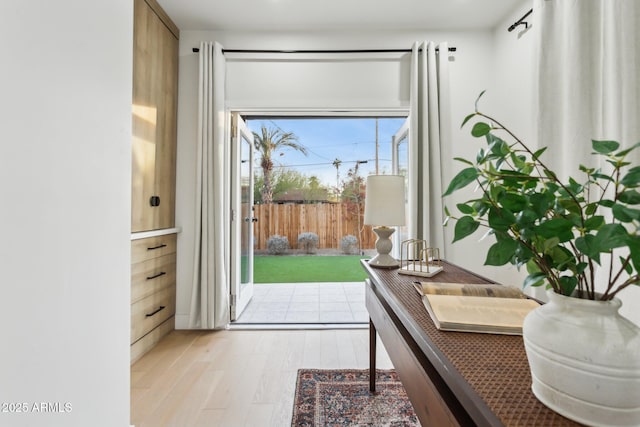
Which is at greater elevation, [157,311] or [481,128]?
[481,128]

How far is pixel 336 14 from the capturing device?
8.54 feet

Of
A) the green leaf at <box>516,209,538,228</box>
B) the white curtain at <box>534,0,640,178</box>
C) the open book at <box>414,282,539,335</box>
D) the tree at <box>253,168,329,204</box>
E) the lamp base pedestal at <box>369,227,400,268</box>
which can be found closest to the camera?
the green leaf at <box>516,209,538,228</box>

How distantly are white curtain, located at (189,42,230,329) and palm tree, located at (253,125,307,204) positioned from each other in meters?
4.03

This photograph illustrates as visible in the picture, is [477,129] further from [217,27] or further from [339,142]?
[339,142]

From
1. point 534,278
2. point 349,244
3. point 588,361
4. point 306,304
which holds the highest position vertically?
point 534,278

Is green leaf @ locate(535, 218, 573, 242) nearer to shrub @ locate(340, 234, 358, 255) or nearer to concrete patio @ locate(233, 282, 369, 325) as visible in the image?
concrete patio @ locate(233, 282, 369, 325)

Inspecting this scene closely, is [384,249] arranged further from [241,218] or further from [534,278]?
[241,218]

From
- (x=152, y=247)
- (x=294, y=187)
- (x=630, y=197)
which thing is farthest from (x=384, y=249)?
(x=294, y=187)

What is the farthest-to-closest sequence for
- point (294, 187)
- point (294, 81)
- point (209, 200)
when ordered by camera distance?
point (294, 187)
point (294, 81)
point (209, 200)

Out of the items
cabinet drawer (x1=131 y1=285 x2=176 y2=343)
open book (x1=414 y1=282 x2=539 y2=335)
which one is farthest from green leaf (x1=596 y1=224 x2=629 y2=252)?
cabinet drawer (x1=131 y1=285 x2=176 y2=343)

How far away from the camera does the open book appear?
0.83 metres

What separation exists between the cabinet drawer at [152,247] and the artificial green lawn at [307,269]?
2.47 metres

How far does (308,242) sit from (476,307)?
6136 mm

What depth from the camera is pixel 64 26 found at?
33.8 inches
